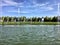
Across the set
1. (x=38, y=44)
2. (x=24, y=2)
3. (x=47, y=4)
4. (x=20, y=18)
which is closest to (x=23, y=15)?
(x=20, y=18)

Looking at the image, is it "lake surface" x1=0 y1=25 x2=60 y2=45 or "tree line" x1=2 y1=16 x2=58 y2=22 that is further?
"tree line" x1=2 y1=16 x2=58 y2=22

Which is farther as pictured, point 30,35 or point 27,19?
point 27,19

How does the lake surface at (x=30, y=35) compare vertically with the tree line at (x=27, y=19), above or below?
below

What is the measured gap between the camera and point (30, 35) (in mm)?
4215

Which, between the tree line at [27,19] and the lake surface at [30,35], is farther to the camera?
the tree line at [27,19]

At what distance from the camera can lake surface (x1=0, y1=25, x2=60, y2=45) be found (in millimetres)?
3793

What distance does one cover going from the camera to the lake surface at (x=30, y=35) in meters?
3.79

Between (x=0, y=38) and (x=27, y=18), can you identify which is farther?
(x=27, y=18)

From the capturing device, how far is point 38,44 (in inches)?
144

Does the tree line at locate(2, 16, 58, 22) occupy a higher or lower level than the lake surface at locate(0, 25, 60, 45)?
higher

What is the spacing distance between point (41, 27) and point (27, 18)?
52cm

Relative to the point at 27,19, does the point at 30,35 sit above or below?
below

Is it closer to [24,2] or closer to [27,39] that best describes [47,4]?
[24,2]

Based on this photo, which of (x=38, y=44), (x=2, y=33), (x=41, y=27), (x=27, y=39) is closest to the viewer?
(x=38, y=44)
